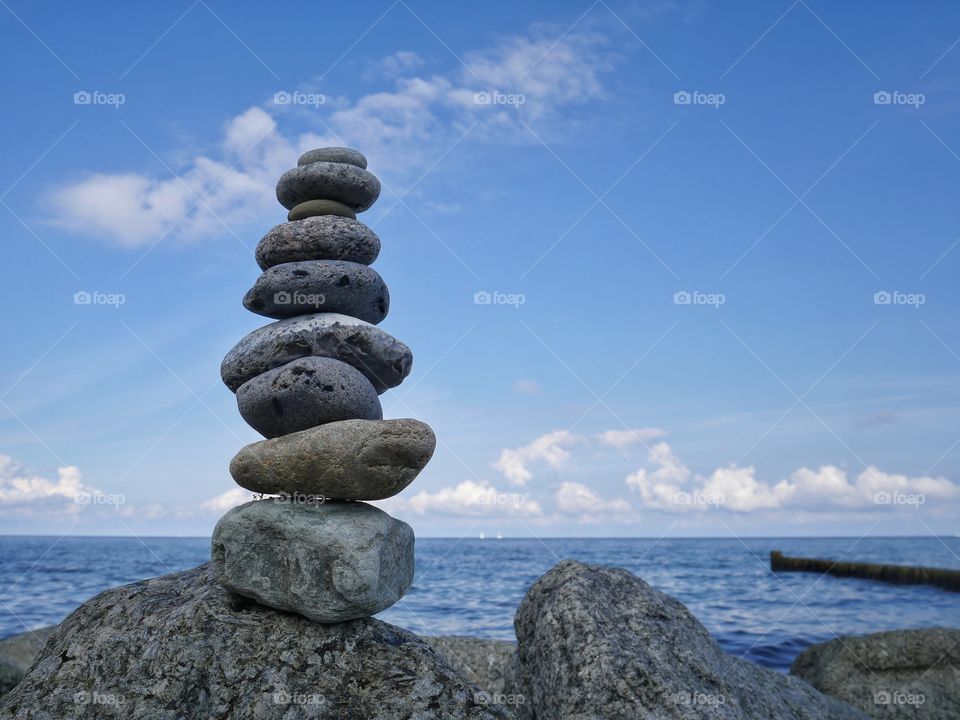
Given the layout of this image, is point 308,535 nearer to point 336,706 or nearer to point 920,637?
point 336,706

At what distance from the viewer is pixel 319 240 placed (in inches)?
341

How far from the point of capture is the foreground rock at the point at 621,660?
24.5 feet

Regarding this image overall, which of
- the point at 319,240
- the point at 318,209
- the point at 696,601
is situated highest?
the point at 318,209

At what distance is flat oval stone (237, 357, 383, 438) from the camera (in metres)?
7.64

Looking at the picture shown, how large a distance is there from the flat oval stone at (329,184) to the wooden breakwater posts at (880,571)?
36.3 meters

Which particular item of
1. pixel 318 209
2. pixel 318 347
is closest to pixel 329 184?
pixel 318 209

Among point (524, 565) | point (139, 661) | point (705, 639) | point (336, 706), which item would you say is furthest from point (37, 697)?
point (524, 565)

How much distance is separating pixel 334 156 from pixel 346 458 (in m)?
3.87
